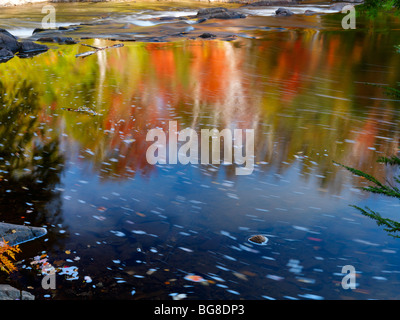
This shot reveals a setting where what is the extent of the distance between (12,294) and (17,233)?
1763 mm

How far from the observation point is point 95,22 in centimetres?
3988

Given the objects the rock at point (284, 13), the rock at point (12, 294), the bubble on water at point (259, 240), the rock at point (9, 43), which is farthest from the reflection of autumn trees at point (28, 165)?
the rock at point (284, 13)

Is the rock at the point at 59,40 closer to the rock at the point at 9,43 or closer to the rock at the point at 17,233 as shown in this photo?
the rock at the point at 9,43

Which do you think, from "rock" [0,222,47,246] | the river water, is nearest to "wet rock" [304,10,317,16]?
the river water

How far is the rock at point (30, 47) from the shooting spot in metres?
27.8

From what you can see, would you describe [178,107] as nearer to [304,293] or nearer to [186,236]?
[186,236]

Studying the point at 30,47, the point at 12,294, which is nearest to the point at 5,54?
the point at 30,47

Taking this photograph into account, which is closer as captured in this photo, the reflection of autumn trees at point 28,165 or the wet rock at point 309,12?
the reflection of autumn trees at point 28,165

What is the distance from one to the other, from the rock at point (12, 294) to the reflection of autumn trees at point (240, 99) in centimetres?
446

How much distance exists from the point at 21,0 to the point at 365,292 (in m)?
54.3

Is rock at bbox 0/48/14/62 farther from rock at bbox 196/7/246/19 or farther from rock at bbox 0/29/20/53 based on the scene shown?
rock at bbox 196/7/246/19

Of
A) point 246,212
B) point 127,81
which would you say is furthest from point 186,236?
point 127,81

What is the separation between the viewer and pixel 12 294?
5809 millimetres

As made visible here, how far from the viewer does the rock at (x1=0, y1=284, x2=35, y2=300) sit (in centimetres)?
Result: 575
